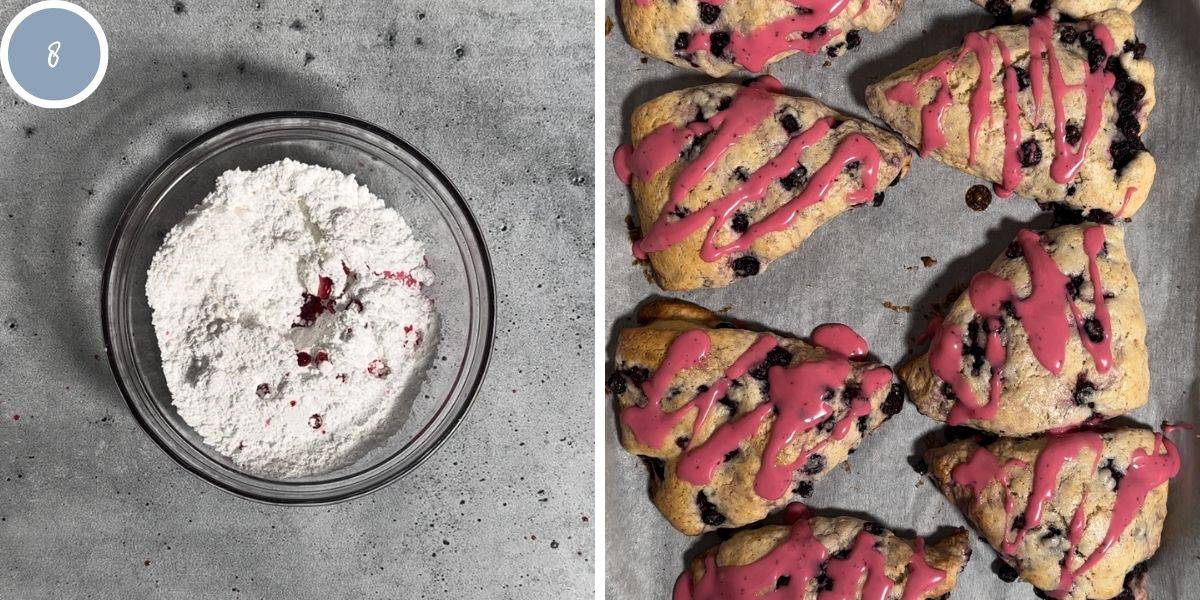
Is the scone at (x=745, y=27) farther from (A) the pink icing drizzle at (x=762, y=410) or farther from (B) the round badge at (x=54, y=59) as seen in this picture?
(B) the round badge at (x=54, y=59)

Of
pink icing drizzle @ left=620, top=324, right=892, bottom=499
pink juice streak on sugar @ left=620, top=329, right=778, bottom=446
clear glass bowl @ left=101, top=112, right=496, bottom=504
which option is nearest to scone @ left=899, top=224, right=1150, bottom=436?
pink icing drizzle @ left=620, top=324, right=892, bottom=499

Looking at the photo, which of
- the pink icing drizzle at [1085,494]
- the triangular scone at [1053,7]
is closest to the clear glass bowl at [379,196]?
the pink icing drizzle at [1085,494]

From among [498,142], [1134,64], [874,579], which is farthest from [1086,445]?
[498,142]

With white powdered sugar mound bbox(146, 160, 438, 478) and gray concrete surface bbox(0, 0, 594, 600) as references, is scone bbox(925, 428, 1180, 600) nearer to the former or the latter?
gray concrete surface bbox(0, 0, 594, 600)

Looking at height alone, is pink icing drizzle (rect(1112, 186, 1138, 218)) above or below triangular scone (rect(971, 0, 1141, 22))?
below

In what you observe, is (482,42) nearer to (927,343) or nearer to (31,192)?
(31,192)

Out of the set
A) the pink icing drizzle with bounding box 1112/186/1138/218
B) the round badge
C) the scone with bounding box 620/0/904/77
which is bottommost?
the round badge

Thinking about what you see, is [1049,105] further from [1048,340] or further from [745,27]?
[745,27]

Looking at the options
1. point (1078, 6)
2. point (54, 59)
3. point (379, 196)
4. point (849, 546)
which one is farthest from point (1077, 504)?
point (54, 59)
